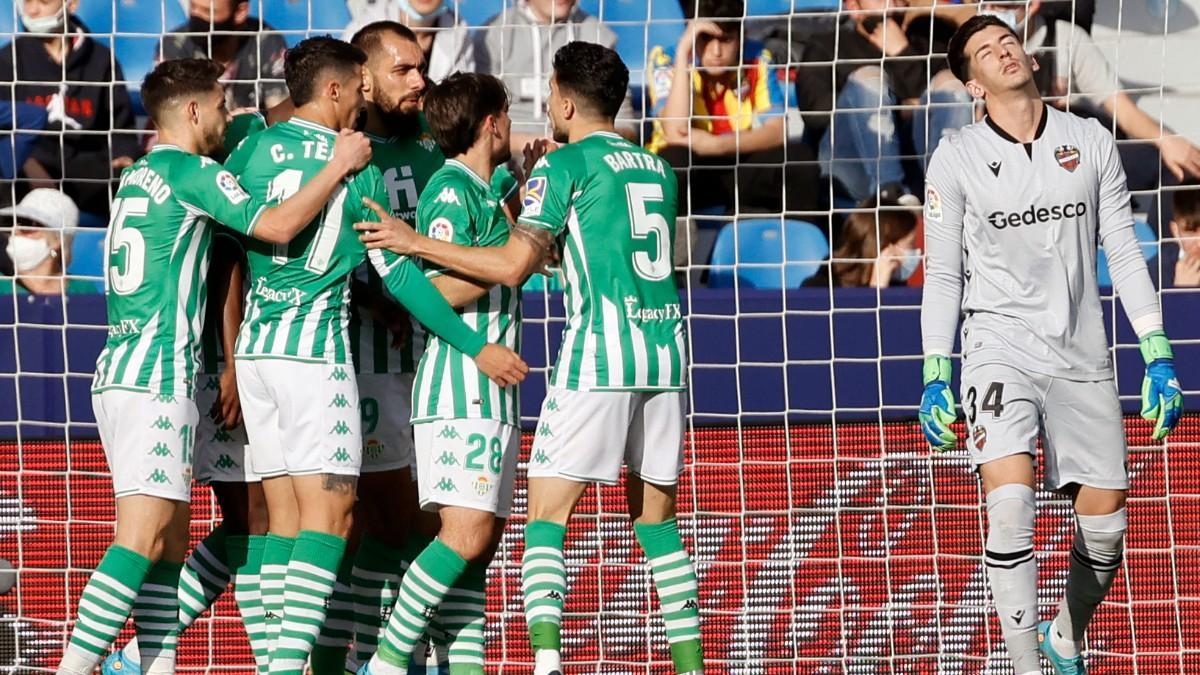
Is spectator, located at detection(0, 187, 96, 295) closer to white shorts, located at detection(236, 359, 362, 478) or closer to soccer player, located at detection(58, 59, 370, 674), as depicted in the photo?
soccer player, located at detection(58, 59, 370, 674)

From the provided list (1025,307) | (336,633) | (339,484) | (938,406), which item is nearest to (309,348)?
(339,484)

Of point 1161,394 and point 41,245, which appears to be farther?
point 41,245

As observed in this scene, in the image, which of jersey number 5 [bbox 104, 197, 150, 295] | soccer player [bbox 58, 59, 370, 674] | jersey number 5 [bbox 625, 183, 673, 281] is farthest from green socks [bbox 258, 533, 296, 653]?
jersey number 5 [bbox 625, 183, 673, 281]

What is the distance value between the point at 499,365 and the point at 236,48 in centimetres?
349

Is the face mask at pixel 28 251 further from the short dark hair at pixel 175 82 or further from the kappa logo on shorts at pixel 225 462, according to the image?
the short dark hair at pixel 175 82

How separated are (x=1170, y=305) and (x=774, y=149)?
1875mm

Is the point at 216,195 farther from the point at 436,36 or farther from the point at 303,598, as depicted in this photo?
the point at 436,36

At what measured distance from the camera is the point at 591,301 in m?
4.68

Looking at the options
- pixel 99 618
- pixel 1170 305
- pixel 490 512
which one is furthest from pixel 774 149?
pixel 99 618

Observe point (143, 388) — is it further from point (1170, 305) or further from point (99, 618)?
point (1170, 305)

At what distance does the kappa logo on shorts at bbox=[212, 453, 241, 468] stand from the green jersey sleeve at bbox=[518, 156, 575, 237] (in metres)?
1.42

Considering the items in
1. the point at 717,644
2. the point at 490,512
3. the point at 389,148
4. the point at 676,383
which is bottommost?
the point at 717,644

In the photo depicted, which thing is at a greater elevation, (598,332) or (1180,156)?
(1180,156)

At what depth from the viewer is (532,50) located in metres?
7.57
